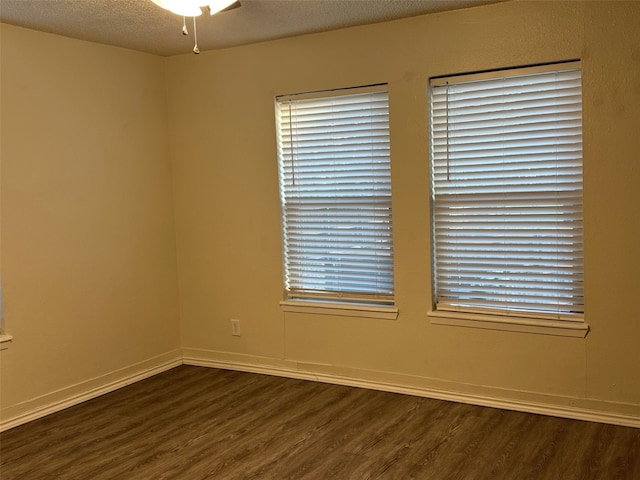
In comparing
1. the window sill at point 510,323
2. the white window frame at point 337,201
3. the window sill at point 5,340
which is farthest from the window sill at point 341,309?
the window sill at point 5,340

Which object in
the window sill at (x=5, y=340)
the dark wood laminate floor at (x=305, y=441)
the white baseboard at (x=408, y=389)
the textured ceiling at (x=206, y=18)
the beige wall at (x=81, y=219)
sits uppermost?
the textured ceiling at (x=206, y=18)

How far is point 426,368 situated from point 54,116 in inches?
114

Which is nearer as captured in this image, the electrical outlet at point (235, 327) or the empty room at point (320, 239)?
the empty room at point (320, 239)

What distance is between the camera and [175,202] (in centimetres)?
500

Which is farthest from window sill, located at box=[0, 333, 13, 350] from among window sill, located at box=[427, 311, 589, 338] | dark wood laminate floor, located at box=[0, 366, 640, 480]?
window sill, located at box=[427, 311, 589, 338]

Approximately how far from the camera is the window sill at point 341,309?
4.21m

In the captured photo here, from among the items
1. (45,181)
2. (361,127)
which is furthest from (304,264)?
(45,181)

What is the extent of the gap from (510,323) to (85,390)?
2805 millimetres

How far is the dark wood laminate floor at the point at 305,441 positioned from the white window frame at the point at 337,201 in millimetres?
685

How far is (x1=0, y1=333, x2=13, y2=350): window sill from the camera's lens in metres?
3.78

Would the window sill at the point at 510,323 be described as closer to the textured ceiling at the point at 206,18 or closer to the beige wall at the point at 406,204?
the beige wall at the point at 406,204

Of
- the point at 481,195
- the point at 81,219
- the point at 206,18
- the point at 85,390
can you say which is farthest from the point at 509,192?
the point at 85,390

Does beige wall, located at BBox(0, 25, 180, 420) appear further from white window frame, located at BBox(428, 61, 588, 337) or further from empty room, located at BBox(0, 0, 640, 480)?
white window frame, located at BBox(428, 61, 588, 337)

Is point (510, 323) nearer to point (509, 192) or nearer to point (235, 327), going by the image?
point (509, 192)
